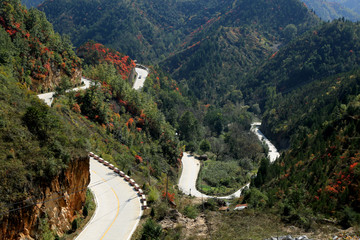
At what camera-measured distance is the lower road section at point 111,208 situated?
22578 mm

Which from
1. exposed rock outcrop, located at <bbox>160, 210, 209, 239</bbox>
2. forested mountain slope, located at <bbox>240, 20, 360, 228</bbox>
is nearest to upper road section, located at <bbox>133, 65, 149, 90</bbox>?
forested mountain slope, located at <bbox>240, 20, 360, 228</bbox>

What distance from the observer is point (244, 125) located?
111250mm

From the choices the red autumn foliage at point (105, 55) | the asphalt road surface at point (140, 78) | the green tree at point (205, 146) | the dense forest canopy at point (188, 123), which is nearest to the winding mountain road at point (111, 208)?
the dense forest canopy at point (188, 123)

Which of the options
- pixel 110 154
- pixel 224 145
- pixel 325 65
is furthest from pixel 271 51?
pixel 110 154

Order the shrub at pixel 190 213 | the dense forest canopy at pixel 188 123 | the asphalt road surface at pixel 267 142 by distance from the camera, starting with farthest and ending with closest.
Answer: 1. the asphalt road surface at pixel 267 142
2. the shrub at pixel 190 213
3. the dense forest canopy at pixel 188 123

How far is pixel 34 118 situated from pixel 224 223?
640 inches

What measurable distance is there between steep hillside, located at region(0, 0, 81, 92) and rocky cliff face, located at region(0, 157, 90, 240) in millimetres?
22927

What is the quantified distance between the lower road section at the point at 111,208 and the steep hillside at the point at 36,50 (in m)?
18.0

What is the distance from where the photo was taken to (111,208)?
26.2m

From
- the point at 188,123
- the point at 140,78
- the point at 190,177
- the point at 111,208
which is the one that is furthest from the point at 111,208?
the point at 140,78

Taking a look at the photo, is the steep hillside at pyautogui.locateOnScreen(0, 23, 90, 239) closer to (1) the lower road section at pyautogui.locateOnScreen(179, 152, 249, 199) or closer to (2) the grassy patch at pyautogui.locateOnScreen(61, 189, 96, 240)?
(2) the grassy patch at pyautogui.locateOnScreen(61, 189, 96, 240)

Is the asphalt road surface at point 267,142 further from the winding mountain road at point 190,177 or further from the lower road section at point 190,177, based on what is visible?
the lower road section at point 190,177

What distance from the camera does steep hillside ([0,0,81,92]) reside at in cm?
4203

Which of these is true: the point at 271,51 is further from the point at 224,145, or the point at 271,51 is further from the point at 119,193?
the point at 119,193
